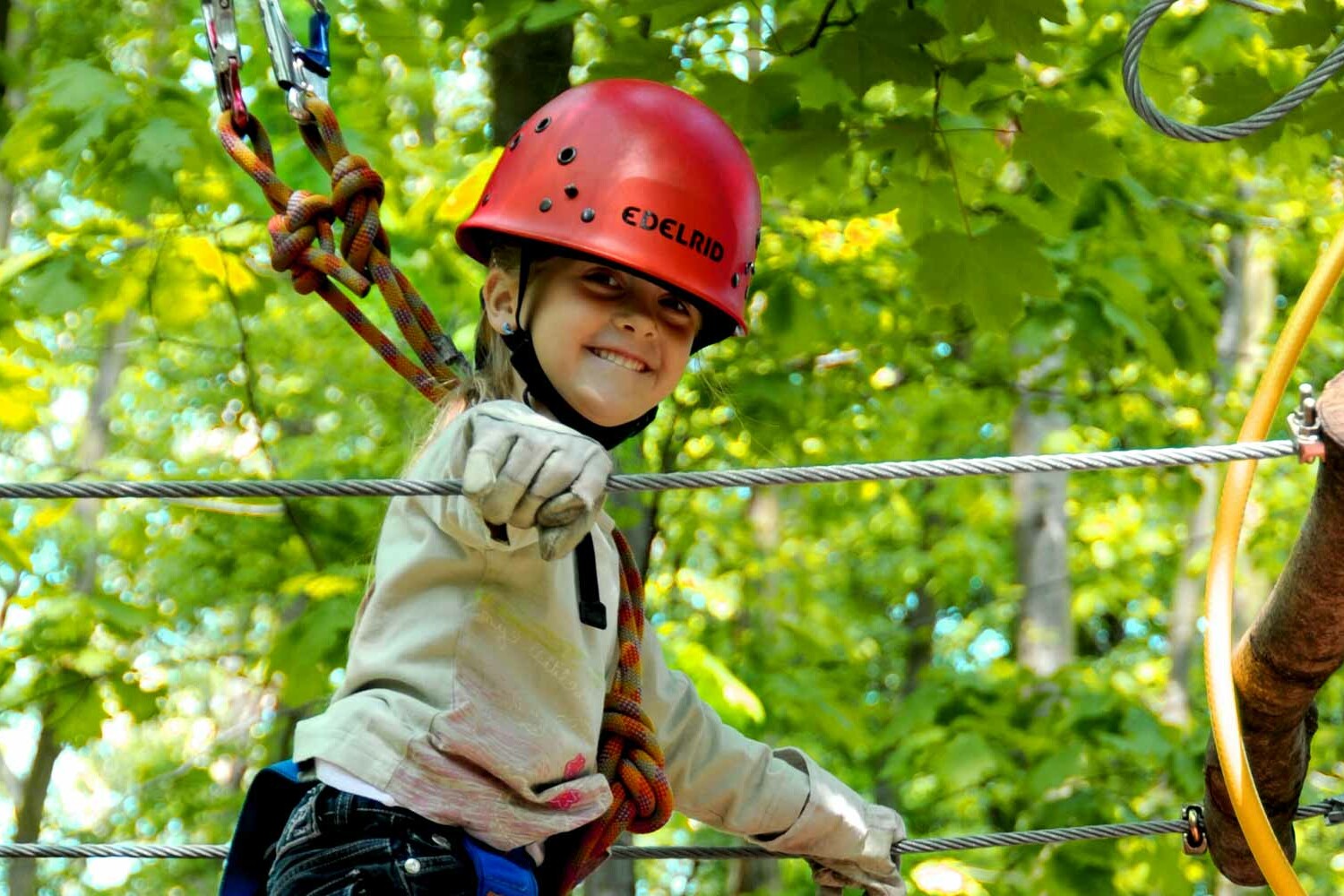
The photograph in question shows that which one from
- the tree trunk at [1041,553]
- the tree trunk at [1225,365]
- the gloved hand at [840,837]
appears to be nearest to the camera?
the gloved hand at [840,837]

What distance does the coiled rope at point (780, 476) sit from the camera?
166cm

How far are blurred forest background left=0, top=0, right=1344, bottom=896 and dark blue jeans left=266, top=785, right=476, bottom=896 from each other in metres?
0.64

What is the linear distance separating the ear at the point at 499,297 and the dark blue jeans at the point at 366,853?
27.0 inches

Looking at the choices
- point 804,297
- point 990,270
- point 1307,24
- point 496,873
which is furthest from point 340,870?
point 804,297

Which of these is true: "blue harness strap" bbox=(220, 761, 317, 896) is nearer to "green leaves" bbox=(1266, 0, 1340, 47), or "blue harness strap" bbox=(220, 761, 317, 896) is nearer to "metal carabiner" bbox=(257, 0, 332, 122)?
"metal carabiner" bbox=(257, 0, 332, 122)

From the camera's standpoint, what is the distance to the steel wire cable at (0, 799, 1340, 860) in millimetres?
2229

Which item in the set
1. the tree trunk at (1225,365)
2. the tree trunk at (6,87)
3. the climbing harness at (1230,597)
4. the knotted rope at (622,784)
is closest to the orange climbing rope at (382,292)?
the knotted rope at (622,784)

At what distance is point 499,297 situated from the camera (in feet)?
7.34

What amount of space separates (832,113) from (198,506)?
2671 millimetres

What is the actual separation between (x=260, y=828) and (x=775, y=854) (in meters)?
0.77

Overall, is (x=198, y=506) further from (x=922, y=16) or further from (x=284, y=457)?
(x=284, y=457)

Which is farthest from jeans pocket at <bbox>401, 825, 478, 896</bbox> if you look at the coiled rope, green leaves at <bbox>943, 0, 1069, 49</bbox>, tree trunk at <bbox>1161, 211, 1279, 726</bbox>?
tree trunk at <bbox>1161, 211, 1279, 726</bbox>

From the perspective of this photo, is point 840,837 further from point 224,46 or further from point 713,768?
Answer: point 224,46

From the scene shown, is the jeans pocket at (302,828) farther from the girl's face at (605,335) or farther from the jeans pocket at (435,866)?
the girl's face at (605,335)
